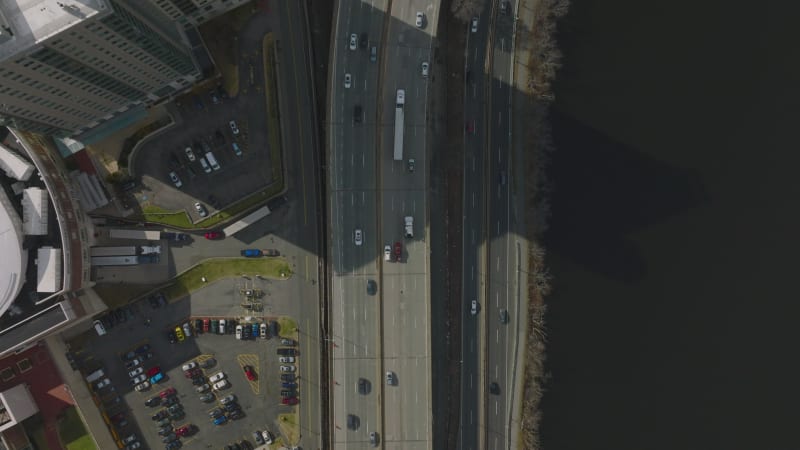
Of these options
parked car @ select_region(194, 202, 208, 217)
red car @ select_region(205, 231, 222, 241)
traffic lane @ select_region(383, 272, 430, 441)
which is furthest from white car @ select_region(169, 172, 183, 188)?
traffic lane @ select_region(383, 272, 430, 441)

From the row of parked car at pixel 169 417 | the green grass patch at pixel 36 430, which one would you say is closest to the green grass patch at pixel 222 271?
the row of parked car at pixel 169 417

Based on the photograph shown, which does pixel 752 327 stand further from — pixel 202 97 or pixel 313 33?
pixel 202 97

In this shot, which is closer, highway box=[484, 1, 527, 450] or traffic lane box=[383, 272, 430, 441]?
traffic lane box=[383, 272, 430, 441]

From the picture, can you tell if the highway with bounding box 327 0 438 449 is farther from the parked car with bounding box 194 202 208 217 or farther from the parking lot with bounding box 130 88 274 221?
the parked car with bounding box 194 202 208 217

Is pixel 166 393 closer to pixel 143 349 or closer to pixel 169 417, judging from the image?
pixel 169 417

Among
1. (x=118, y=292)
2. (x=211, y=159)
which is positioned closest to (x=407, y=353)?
(x=211, y=159)

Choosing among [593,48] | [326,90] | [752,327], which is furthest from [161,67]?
[752,327]
